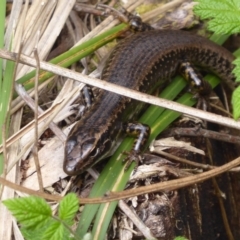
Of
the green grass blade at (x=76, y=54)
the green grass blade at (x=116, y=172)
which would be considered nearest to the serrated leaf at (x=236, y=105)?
the green grass blade at (x=116, y=172)

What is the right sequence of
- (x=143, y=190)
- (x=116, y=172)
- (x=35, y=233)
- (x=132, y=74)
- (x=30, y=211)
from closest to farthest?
(x=30, y=211), (x=35, y=233), (x=143, y=190), (x=116, y=172), (x=132, y=74)

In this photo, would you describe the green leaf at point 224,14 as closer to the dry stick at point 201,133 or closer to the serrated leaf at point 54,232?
the dry stick at point 201,133

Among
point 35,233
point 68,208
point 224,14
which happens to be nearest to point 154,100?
point 224,14

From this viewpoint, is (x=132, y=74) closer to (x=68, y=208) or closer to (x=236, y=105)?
(x=236, y=105)

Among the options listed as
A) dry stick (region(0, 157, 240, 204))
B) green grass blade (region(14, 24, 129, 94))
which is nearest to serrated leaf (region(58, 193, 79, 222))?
dry stick (region(0, 157, 240, 204))

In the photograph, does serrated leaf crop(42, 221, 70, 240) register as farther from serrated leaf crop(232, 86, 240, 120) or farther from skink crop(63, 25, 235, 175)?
serrated leaf crop(232, 86, 240, 120)

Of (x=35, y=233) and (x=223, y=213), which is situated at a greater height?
(x=35, y=233)
